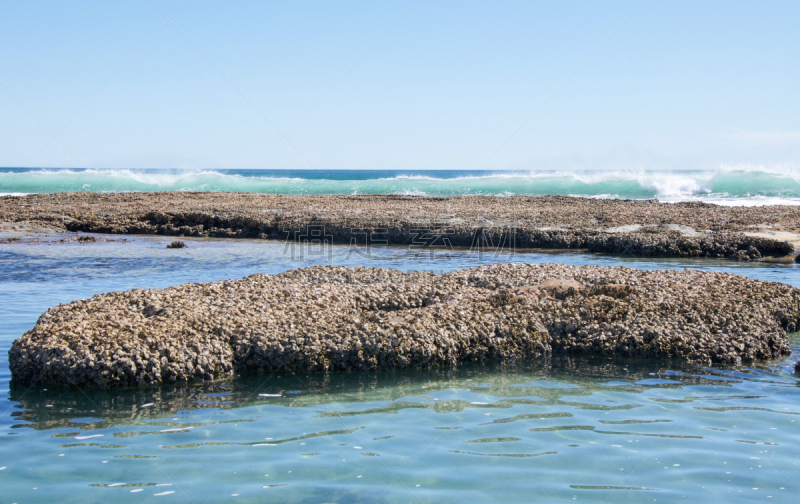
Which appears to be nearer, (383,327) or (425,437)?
(425,437)

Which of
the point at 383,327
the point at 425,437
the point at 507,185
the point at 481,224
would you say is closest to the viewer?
the point at 425,437

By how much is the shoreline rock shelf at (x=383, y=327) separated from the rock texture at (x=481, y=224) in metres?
7.73

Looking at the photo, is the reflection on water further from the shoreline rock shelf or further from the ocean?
the shoreline rock shelf

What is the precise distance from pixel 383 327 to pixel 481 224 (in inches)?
512

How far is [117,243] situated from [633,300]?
14.6 meters

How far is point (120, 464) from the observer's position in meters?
3.77

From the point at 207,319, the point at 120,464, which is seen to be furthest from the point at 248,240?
the point at 120,464

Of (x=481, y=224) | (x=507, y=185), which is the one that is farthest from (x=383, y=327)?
(x=507, y=185)

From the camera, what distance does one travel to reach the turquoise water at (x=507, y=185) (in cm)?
4394

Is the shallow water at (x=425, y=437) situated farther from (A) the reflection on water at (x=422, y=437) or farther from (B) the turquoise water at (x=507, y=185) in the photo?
(B) the turquoise water at (x=507, y=185)

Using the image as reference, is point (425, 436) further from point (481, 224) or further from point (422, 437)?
point (481, 224)

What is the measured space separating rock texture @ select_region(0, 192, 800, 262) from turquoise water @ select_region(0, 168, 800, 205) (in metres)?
19.8

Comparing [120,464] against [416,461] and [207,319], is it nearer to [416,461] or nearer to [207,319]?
[416,461]

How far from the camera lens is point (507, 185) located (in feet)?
168
